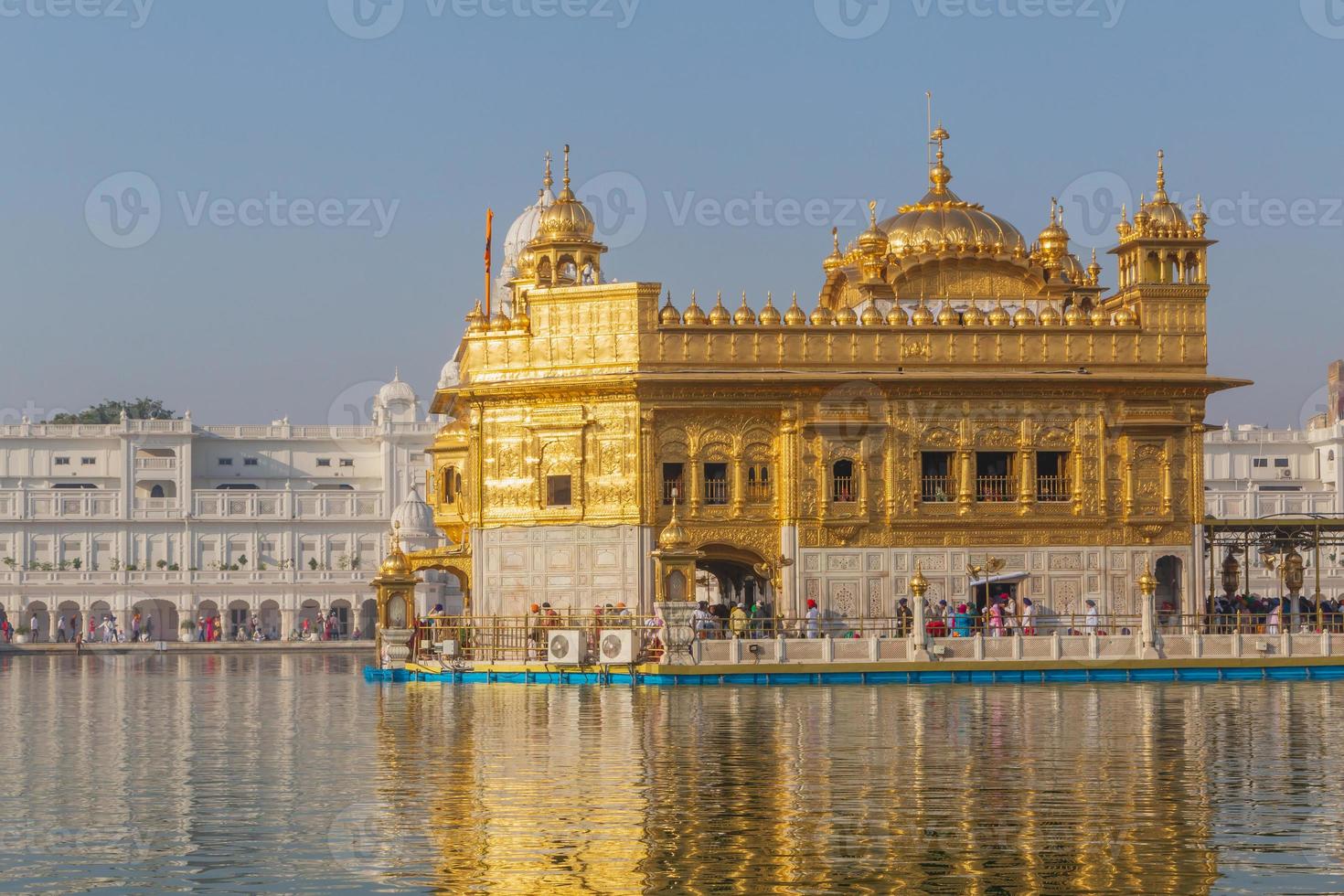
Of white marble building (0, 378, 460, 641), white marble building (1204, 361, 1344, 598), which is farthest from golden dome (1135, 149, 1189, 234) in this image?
white marble building (1204, 361, 1344, 598)

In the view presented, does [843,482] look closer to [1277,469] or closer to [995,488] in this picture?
[995,488]

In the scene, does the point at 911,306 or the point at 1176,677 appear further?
the point at 911,306

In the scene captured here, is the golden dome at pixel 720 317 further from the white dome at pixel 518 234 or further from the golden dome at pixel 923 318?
the white dome at pixel 518 234

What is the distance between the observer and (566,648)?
115 feet

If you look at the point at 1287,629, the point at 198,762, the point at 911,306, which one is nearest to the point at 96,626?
the point at 911,306

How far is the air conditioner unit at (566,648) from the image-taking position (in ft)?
114

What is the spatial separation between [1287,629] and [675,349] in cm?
1222

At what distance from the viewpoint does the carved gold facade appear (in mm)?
39594

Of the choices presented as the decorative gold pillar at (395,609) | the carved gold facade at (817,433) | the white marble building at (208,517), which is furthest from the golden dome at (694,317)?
the white marble building at (208,517)

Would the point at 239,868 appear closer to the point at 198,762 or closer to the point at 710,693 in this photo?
the point at 198,762

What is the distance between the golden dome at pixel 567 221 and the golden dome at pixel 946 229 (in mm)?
6551

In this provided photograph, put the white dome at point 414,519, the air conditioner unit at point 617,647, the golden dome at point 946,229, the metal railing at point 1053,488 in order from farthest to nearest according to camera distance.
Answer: the white dome at point 414,519
the golden dome at point 946,229
the metal railing at point 1053,488
the air conditioner unit at point 617,647

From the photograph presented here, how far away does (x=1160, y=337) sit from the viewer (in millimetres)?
40844

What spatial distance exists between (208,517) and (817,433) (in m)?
61.5
